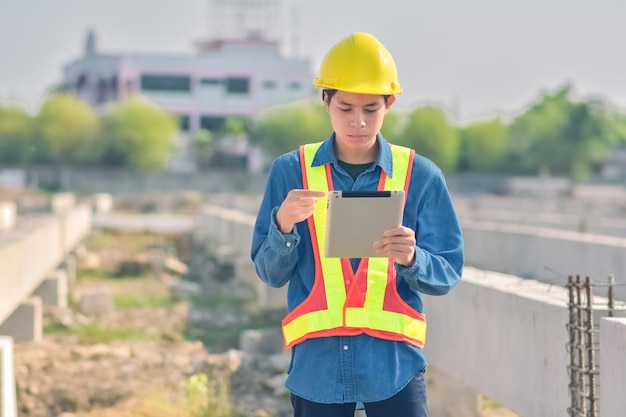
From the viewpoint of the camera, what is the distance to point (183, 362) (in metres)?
13.2

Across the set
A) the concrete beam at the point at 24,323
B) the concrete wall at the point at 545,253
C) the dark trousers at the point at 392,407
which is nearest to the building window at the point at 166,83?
the concrete wall at the point at 545,253

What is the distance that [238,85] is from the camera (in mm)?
113688

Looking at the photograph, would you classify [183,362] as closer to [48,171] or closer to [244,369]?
[244,369]

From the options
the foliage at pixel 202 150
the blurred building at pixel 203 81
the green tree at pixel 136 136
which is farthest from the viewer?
the blurred building at pixel 203 81

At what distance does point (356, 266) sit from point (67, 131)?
89.8 meters

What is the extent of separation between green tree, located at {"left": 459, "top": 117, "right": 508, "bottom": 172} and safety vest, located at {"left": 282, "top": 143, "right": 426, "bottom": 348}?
9317cm

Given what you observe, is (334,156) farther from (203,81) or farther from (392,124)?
(203,81)

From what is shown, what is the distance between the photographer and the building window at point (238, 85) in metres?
113

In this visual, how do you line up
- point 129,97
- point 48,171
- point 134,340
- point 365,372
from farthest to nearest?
point 129,97
point 48,171
point 134,340
point 365,372

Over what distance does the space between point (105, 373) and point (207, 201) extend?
55974mm

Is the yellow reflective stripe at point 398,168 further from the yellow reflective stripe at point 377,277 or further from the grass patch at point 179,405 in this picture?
the grass patch at point 179,405

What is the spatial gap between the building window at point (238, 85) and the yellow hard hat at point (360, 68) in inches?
4271

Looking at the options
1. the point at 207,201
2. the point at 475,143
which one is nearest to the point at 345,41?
the point at 207,201

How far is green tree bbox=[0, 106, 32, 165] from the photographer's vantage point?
91.8 metres
